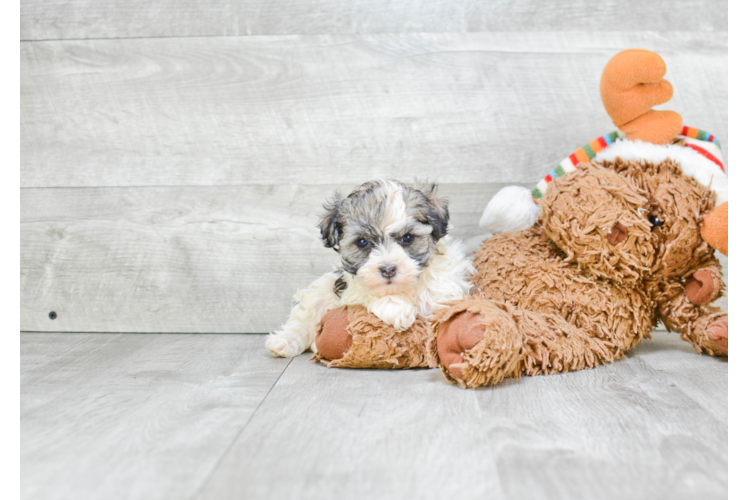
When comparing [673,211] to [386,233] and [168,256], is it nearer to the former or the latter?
[386,233]

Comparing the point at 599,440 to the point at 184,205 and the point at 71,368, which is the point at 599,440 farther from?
the point at 184,205

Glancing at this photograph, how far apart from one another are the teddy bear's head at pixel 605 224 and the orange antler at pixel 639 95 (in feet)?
0.55

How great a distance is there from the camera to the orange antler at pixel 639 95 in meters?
1.49

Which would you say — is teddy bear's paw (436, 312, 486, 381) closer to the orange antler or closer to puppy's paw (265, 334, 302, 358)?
puppy's paw (265, 334, 302, 358)

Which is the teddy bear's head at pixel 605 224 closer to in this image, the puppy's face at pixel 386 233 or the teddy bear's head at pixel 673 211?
the teddy bear's head at pixel 673 211

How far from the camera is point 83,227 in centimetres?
212

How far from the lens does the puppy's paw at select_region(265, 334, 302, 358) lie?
1.73 metres

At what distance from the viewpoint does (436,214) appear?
1.56 m

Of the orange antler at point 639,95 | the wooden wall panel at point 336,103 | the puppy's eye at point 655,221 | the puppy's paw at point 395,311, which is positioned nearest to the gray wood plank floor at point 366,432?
the puppy's paw at point 395,311

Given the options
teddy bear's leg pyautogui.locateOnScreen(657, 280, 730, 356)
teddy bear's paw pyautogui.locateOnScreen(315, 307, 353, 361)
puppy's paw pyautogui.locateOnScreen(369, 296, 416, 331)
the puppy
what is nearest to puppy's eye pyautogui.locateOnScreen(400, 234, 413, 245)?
the puppy

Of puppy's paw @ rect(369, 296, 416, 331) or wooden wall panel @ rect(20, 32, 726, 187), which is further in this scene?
wooden wall panel @ rect(20, 32, 726, 187)

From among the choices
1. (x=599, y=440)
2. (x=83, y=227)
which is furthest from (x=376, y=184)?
(x=83, y=227)

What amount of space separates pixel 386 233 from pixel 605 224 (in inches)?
21.8

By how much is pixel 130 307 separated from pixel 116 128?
65 cm
